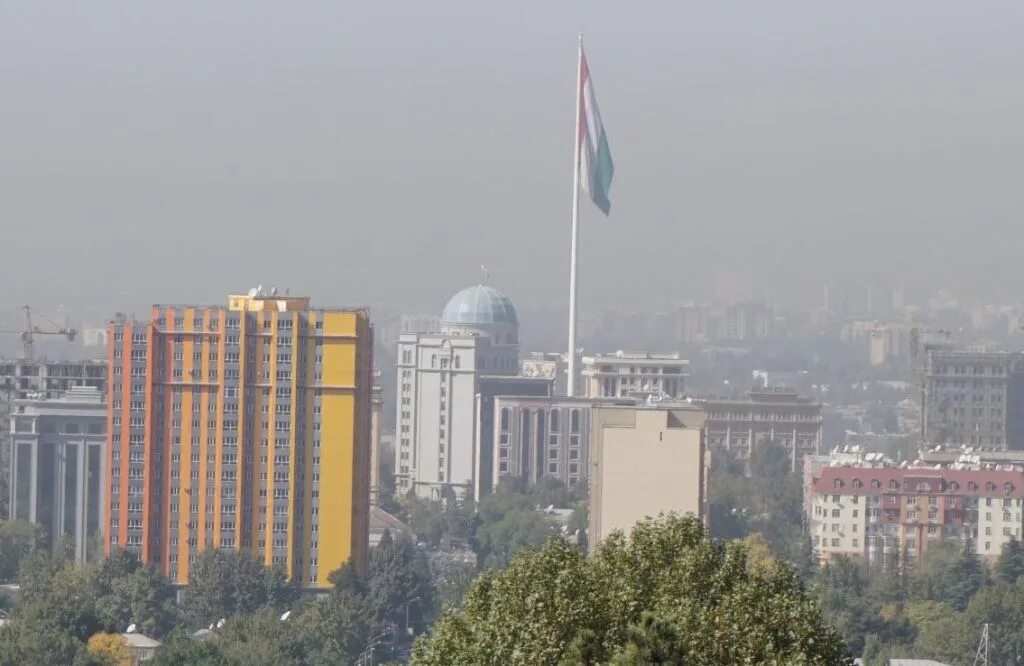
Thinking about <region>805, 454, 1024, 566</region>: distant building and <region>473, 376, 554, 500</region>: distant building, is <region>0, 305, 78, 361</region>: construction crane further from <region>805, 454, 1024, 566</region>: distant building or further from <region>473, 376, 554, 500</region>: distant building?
<region>805, 454, 1024, 566</region>: distant building

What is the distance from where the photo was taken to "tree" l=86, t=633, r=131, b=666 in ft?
104

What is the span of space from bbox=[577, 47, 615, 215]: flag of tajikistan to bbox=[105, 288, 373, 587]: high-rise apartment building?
59.0 ft

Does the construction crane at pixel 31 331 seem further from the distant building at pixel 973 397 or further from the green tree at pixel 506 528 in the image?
the distant building at pixel 973 397

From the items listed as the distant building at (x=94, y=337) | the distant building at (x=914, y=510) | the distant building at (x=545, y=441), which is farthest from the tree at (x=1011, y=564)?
the distant building at (x=94, y=337)

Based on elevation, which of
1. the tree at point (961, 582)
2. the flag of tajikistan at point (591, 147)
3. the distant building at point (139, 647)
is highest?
the flag of tajikistan at point (591, 147)

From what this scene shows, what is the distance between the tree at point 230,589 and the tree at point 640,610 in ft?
75.4

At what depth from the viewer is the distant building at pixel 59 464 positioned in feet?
159

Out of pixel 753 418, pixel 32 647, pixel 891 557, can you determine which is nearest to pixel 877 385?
pixel 753 418

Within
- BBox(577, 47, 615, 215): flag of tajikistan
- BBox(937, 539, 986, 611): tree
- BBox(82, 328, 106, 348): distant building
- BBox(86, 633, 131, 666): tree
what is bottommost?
BBox(86, 633, 131, 666): tree

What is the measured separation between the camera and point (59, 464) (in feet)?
162

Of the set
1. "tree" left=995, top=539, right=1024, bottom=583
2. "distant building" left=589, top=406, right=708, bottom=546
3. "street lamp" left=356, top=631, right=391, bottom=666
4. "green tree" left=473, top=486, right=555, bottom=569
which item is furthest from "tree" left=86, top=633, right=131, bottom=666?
"green tree" left=473, top=486, right=555, bottom=569

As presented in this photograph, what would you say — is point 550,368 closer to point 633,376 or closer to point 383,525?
point 633,376

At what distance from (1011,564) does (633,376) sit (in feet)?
92.6

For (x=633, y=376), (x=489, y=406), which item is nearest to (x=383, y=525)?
(x=489, y=406)
